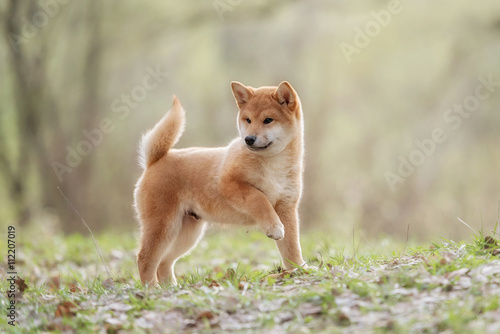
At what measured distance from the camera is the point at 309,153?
1602 cm

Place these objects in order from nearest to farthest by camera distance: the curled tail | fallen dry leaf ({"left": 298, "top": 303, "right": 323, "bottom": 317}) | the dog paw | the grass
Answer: the grass → fallen dry leaf ({"left": 298, "top": 303, "right": 323, "bottom": 317}) → the dog paw → the curled tail

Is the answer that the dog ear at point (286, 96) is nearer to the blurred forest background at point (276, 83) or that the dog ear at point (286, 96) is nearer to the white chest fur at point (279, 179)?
the white chest fur at point (279, 179)

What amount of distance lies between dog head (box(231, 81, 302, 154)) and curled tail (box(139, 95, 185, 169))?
2.08 ft

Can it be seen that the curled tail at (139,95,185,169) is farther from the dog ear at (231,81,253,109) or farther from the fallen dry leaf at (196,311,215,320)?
the fallen dry leaf at (196,311,215,320)

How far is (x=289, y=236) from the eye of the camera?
5375mm

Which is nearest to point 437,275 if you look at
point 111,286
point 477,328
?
point 477,328

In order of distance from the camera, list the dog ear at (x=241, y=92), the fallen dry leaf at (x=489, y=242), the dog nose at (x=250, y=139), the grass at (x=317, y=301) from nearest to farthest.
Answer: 1. the grass at (x=317, y=301)
2. the fallen dry leaf at (x=489, y=242)
3. the dog nose at (x=250, y=139)
4. the dog ear at (x=241, y=92)

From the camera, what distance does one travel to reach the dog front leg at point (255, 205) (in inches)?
195

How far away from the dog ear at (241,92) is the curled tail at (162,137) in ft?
1.94

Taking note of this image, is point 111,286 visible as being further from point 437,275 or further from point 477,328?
point 477,328

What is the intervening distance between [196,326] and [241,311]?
0.30 metres

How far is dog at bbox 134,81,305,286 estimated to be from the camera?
529 cm

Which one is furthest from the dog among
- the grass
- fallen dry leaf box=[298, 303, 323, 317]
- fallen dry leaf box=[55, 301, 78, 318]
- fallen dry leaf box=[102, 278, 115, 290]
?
fallen dry leaf box=[298, 303, 323, 317]

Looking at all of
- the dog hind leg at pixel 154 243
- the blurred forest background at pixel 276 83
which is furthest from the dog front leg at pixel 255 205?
the blurred forest background at pixel 276 83
